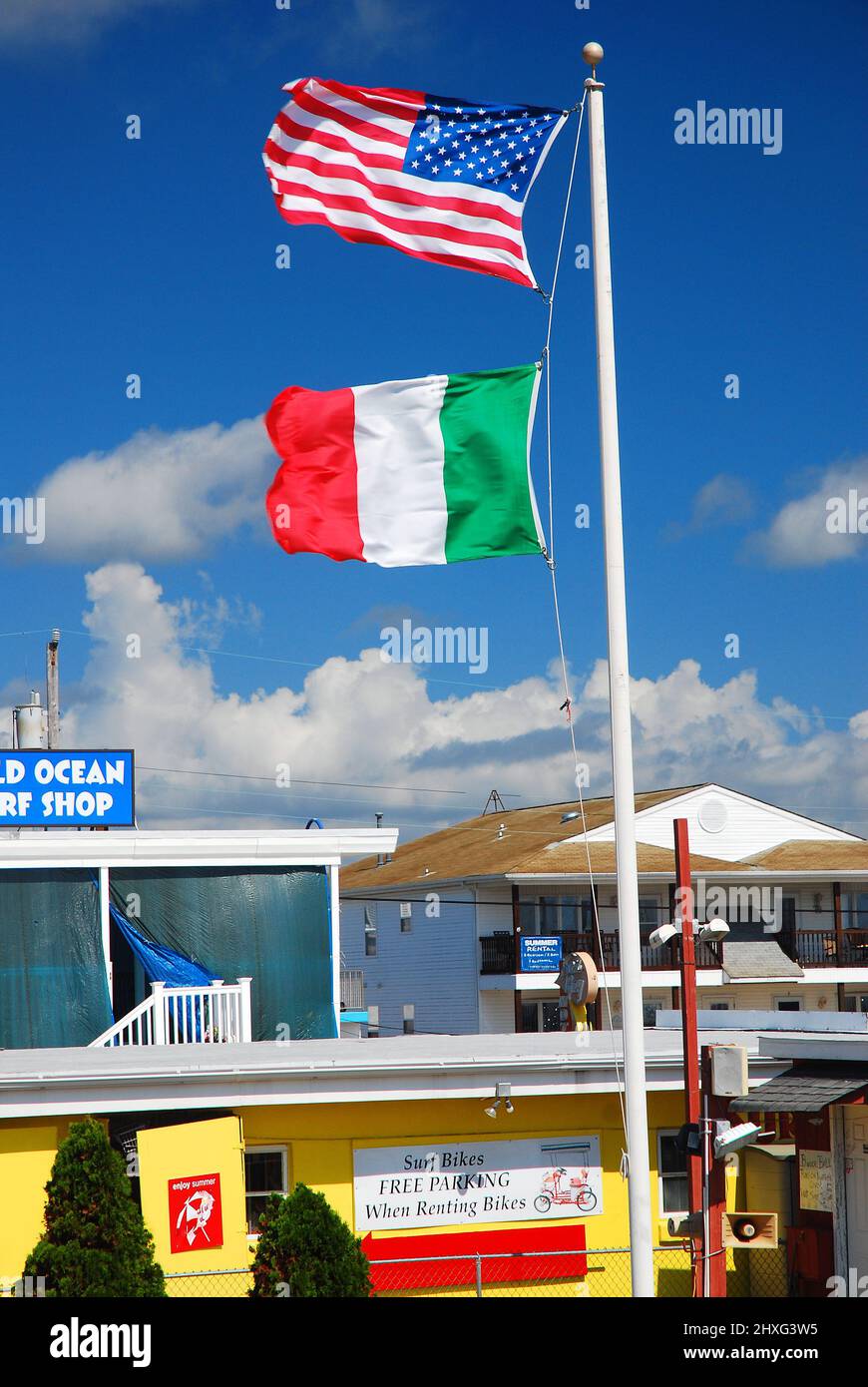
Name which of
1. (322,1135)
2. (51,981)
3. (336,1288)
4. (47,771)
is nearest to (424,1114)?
(322,1135)

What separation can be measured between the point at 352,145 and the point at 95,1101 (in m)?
9.95

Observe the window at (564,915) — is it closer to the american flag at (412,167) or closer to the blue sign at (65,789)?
the blue sign at (65,789)

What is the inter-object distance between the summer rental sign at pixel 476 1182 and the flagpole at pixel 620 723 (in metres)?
6.03

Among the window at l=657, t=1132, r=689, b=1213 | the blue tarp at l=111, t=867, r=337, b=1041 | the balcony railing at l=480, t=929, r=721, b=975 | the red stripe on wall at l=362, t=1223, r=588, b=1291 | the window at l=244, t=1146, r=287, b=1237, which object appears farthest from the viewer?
the balcony railing at l=480, t=929, r=721, b=975

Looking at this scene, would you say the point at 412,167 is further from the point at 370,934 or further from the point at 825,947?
the point at 370,934

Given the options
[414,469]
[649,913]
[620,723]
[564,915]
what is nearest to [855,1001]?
[649,913]

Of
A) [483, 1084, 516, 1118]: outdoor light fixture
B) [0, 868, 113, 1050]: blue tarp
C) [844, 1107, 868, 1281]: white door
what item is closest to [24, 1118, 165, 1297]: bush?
[483, 1084, 516, 1118]: outdoor light fixture

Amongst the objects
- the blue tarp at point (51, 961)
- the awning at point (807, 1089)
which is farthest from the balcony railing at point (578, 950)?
the awning at point (807, 1089)

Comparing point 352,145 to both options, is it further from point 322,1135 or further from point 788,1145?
point 788,1145

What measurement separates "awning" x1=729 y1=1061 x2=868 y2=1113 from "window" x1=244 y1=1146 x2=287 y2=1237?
531 centimetres

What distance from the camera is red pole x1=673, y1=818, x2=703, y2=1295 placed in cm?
1390

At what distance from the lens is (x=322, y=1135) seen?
1659 cm

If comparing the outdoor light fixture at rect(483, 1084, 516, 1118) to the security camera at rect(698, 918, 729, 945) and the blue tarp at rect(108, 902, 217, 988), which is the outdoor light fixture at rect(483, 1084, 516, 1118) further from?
the blue tarp at rect(108, 902, 217, 988)

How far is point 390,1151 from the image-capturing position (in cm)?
1662
